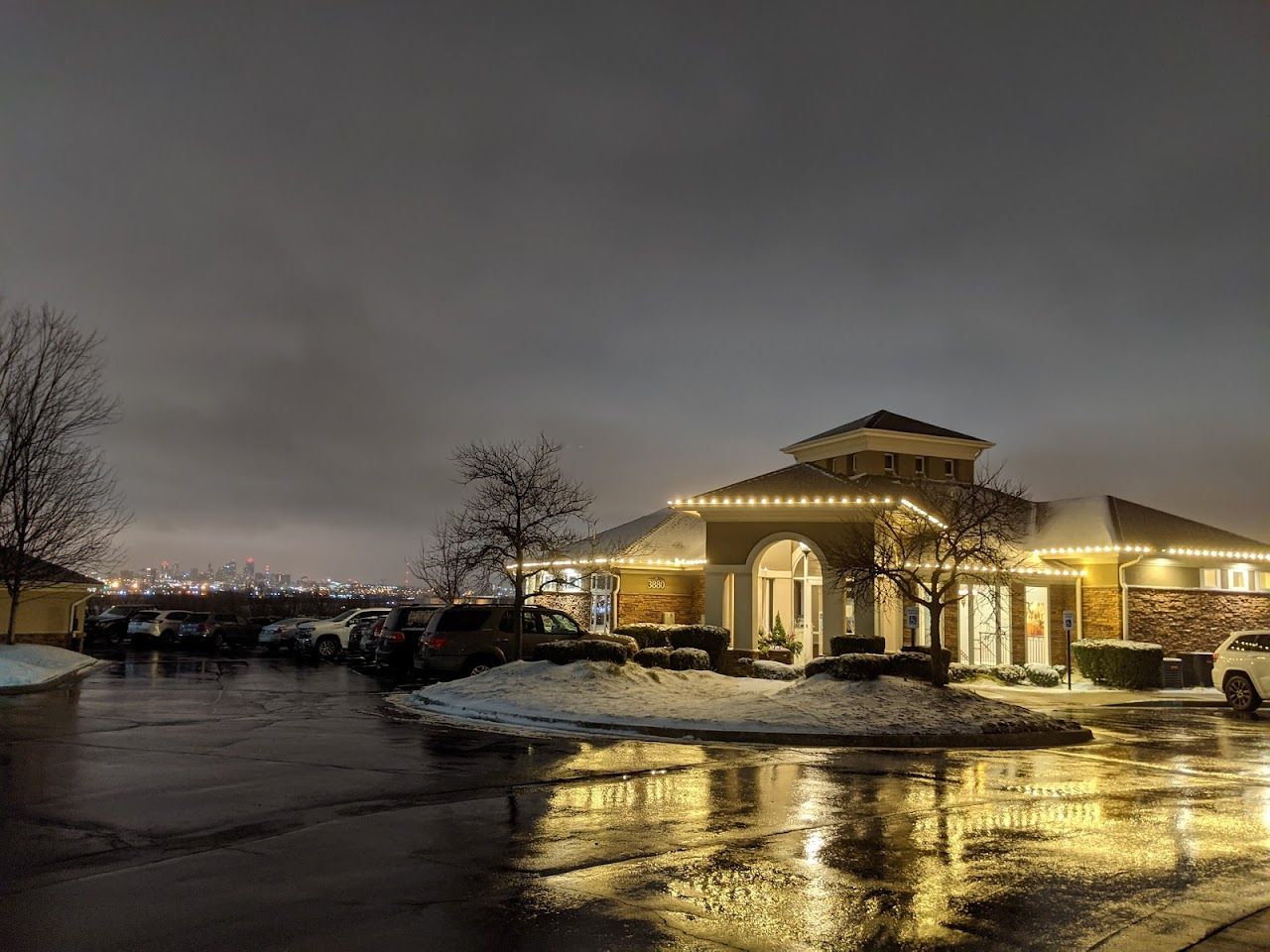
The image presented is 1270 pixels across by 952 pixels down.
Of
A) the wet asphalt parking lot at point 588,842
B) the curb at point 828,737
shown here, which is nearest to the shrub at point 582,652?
the curb at point 828,737

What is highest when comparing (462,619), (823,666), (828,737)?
(462,619)

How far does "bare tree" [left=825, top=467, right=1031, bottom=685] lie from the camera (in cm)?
2042

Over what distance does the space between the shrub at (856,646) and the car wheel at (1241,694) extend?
7.41m

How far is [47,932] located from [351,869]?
1913mm

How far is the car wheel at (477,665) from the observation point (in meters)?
22.2

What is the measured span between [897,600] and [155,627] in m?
29.5

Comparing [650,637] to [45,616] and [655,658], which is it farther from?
[45,616]

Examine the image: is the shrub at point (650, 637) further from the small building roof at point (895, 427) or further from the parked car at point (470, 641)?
the small building roof at point (895, 427)

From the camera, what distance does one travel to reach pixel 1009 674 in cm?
2720

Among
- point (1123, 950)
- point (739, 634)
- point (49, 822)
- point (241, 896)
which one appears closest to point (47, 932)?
point (241, 896)

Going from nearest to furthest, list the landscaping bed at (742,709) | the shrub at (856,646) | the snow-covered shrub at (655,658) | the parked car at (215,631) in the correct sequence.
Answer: the landscaping bed at (742,709) → the snow-covered shrub at (655,658) → the shrub at (856,646) → the parked car at (215,631)

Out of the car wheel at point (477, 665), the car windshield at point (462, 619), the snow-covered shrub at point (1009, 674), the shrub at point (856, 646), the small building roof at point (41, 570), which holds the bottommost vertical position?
the snow-covered shrub at point (1009, 674)

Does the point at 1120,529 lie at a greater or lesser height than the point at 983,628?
greater

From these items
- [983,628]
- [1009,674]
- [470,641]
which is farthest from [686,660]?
[983,628]
